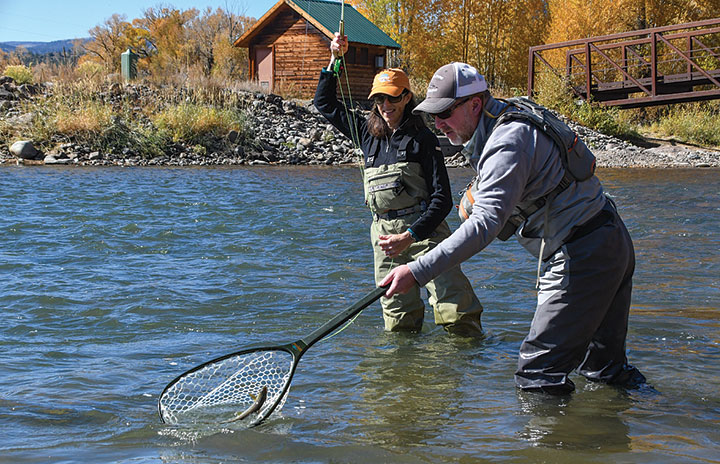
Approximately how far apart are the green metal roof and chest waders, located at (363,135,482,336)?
30.3 metres

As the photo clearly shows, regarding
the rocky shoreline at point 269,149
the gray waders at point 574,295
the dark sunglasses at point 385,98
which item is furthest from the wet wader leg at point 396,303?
the rocky shoreline at point 269,149

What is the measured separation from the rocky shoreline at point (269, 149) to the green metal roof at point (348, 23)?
685 centimetres

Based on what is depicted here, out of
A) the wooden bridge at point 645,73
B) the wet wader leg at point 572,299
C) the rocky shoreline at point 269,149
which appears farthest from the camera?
the wooden bridge at point 645,73

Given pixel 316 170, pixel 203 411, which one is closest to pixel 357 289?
pixel 203 411

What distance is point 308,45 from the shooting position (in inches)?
1447

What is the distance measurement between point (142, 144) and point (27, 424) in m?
21.1

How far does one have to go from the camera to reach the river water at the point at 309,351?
387cm

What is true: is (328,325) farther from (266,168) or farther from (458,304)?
(266,168)

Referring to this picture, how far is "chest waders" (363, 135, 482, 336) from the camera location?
534 cm

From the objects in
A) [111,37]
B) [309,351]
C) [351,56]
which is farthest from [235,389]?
[111,37]

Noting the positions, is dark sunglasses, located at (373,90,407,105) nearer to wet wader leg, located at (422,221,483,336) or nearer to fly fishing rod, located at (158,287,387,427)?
wet wader leg, located at (422,221,483,336)

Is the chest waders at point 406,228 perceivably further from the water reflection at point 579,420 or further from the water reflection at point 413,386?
the water reflection at point 579,420

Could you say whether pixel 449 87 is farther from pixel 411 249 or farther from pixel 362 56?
pixel 362 56

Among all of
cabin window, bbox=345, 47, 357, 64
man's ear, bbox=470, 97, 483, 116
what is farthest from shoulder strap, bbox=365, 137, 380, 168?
cabin window, bbox=345, 47, 357, 64
